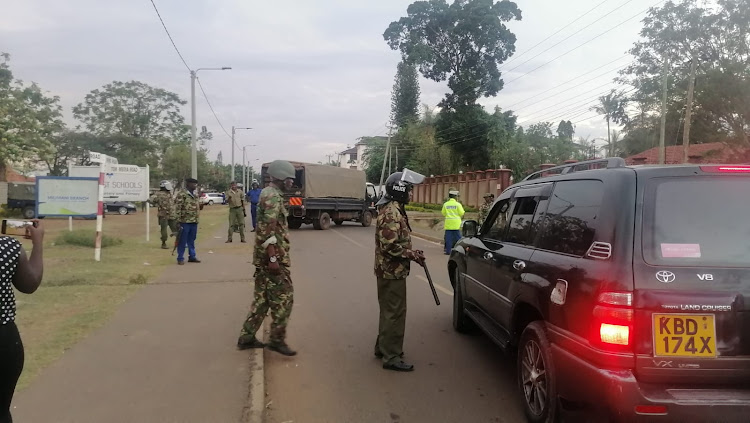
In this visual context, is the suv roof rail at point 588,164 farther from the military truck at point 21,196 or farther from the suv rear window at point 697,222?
the military truck at point 21,196

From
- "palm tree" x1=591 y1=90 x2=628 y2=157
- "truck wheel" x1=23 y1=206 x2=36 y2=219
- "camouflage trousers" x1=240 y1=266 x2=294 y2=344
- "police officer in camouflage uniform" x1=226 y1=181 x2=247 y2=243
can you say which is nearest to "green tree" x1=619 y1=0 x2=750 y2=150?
"palm tree" x1=591 y1=90 x2=628 y2=157

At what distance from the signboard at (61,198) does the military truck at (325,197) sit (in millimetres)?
8291

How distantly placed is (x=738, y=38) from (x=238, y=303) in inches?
1300

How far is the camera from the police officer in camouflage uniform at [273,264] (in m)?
4.91

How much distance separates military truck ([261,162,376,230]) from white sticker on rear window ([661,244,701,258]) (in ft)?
58.3

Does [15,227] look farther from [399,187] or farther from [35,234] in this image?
[399,187]

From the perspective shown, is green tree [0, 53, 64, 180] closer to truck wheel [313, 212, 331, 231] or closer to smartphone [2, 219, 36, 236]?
→ truck wheel [313, 212, 331, 231]

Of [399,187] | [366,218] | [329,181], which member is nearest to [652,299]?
[399,187]

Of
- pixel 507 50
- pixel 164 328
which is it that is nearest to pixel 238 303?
pixel 164 328

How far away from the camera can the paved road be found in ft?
12.9

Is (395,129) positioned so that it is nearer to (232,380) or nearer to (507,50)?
(507,50)

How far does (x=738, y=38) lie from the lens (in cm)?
2931

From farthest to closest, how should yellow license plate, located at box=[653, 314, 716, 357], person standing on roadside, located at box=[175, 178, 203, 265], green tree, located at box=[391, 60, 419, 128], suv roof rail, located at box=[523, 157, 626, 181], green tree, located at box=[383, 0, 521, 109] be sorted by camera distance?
green tree, located at box=[391, 60, 419, 128]
green tree, located at box=[383, 0, 521, 109]
person standing on roadside, located at box=[175, 178, 203, 265]
suv roof rail, located at box=[523, 157, 626, 181]
yellow license plate, located at box=[653, 314, 716, 357]

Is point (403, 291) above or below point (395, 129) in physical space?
below
